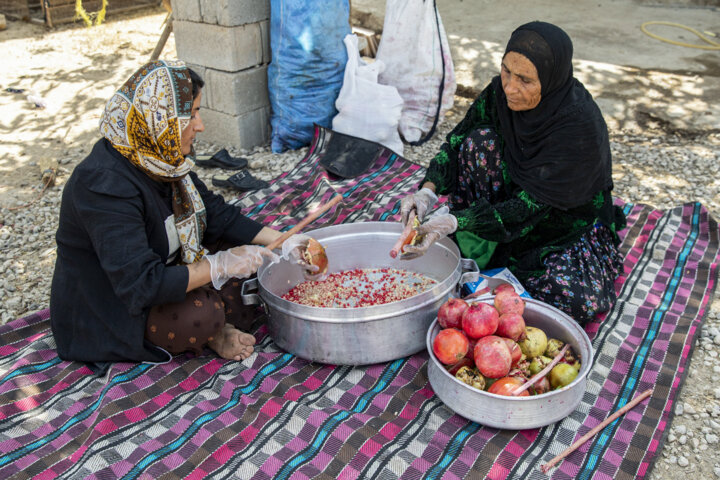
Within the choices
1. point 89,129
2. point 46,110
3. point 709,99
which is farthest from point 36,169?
point 709,99

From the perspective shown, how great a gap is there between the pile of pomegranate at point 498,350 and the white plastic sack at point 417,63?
114 inches

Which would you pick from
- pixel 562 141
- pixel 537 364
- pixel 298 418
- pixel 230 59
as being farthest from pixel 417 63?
pixel 298 418

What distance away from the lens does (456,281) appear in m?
2.52

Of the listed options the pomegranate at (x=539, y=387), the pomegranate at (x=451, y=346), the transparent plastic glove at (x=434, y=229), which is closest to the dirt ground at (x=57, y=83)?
the transparent plastic glove at (x=434, y=229)

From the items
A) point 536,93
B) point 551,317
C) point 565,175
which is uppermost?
point 536,93

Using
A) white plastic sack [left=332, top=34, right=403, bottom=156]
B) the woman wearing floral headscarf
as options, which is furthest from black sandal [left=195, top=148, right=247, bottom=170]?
the woman wearing floral headscarf

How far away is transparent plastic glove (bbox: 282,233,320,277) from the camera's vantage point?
101 inches

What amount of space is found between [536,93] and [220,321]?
1.60 m

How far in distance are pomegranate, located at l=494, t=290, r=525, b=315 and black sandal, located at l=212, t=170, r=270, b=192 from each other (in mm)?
2176

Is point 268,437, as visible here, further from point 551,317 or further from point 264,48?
point 264,48

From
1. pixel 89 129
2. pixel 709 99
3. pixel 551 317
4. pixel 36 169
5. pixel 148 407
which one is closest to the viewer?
pixel 148 407

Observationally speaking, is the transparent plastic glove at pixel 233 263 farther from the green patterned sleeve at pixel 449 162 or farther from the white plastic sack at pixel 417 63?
the white plastic sack at pixel 417 63

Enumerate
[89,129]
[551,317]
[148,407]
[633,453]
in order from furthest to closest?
[89,129] → [551,317] → [148,407] → [633,453]

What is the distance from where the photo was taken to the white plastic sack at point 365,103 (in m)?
4.67
